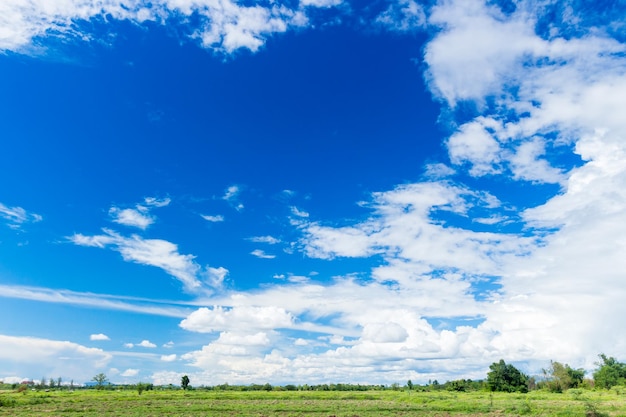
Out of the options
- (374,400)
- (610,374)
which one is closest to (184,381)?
(374,400)

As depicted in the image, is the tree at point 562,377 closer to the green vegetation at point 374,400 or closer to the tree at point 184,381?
the green vegetation at point 374,400

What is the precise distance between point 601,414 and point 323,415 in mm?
28726

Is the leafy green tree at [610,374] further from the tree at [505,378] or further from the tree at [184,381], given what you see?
the tree at [184,381]

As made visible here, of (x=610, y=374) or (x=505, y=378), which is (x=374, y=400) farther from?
(x=610, y=374)

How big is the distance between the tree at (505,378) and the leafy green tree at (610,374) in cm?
2426

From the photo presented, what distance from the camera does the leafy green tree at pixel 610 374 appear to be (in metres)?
108

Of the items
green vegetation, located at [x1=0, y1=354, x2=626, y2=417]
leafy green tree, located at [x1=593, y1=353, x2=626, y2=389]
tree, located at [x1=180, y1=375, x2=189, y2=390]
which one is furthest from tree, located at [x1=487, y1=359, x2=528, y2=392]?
tree, located at [x1=180, y1=375, x2=189, y2=390]

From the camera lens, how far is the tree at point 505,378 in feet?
330

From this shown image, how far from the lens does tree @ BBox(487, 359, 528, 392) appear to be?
100669 mm

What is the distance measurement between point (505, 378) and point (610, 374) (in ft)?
108

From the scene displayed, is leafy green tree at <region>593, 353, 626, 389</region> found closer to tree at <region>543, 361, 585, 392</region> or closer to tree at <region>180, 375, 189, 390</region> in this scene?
tree at <region>543, 361, 585, 392</region>

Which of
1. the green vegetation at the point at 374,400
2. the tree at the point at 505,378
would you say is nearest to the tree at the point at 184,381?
the green vegetation at the point at 374,400

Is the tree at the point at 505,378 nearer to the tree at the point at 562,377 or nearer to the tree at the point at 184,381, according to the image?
the tree at the point at 562,377

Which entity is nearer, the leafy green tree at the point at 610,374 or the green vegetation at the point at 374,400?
the green vegetation at the point at 374,400
